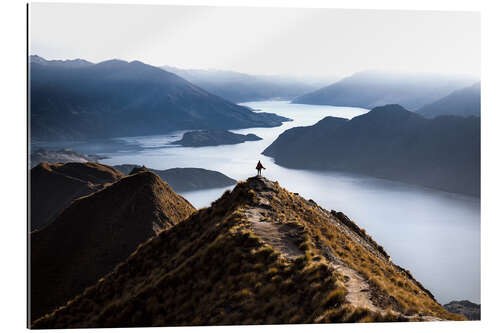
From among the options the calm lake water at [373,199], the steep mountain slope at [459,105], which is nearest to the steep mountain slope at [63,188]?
the calm lake water at [373,199]

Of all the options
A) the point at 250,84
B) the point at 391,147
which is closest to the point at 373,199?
the point at 391,147

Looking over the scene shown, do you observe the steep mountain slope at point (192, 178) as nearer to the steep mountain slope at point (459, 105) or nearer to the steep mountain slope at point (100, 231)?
the steep mountain slope at point (100, 231)

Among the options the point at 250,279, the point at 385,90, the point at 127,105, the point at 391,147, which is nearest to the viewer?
the point at 250,279

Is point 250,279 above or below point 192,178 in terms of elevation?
below

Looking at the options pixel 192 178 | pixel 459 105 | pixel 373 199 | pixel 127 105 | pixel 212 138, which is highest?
pixel 127 105

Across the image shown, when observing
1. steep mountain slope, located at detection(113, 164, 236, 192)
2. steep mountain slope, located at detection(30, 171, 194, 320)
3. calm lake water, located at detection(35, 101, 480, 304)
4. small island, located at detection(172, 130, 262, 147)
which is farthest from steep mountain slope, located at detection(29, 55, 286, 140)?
steep mountain slope, located at detection(30, 171, 194, 320)
